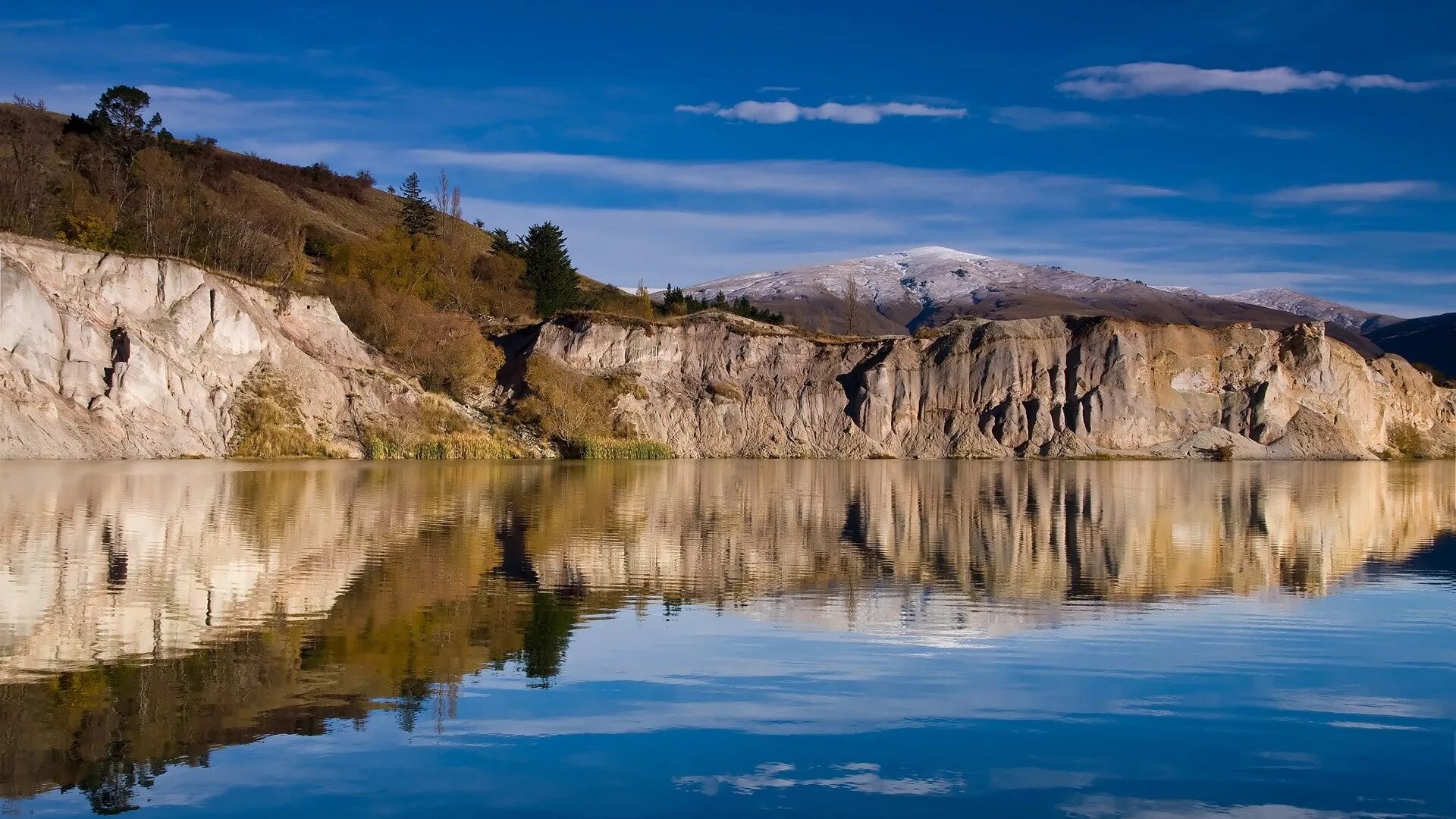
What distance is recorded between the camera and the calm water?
757 centimetres

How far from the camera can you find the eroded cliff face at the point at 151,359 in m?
47.8

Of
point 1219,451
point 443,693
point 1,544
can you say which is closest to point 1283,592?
point 443,693

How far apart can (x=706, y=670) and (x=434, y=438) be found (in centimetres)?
5511

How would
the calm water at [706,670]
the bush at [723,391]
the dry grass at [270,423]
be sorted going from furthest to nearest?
1. the bush at [723,391]
2. the dry grass at [270,423]
3. the calm water at [706,670]

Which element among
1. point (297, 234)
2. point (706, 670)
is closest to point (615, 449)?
point (297, 234)

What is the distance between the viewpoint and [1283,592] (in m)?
16.6

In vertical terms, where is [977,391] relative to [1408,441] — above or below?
above

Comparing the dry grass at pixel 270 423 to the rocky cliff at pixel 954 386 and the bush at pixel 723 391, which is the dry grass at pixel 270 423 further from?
the bush at pixel 723 391

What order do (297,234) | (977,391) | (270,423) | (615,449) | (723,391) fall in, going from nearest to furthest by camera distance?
(270,423), (615,449), (723,391), (977,391), (297,234)

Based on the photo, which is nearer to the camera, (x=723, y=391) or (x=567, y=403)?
(x=567, y=403)

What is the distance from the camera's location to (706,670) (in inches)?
433

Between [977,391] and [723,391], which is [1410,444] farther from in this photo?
[723,391]

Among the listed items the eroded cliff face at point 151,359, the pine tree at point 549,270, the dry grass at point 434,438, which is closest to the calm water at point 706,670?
the eroded cliff face at point 151,359

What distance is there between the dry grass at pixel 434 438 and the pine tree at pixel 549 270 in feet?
124
